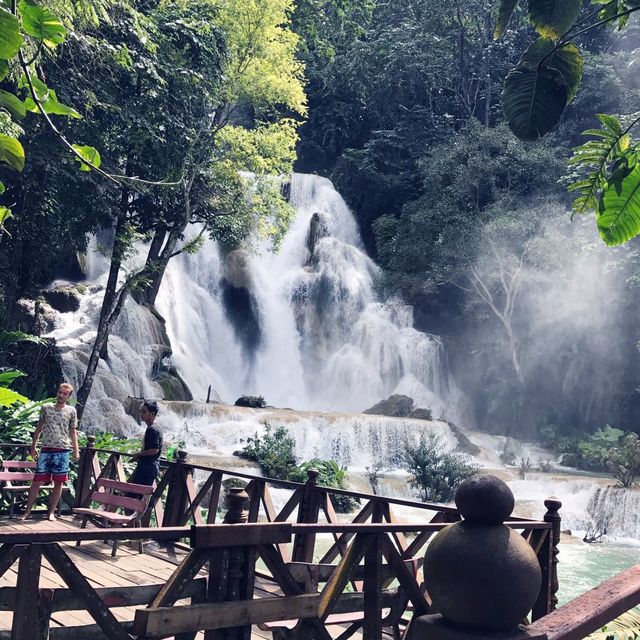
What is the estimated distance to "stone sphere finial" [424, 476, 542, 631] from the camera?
65.4 inches

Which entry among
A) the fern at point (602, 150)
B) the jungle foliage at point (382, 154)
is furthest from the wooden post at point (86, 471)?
the fern at point (602, 150)

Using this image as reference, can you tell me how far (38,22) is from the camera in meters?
2.06

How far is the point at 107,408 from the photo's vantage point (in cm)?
1789

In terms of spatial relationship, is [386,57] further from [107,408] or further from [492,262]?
[107,408]

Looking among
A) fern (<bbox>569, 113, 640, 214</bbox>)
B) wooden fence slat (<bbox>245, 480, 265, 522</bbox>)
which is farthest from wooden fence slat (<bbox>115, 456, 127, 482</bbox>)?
fern (<bbox>569, 113, 640, 214</bbox>)

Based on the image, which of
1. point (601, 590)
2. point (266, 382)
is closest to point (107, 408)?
point (266, 382)

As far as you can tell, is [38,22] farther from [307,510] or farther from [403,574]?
[307,510]

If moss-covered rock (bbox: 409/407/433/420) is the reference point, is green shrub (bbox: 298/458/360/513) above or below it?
below

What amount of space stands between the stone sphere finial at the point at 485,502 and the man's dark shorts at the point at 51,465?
671cm

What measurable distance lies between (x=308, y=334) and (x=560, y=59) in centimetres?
2592

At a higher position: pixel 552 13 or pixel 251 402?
pixel 552 13

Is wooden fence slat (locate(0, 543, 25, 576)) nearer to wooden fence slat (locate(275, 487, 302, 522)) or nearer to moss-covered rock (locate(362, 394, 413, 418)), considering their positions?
wooden fence slat (locate(275, 487, 302, 522))

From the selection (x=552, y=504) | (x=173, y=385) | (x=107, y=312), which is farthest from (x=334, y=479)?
(x=552, y=504)

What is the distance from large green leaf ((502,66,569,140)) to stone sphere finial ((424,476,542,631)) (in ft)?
7.44
